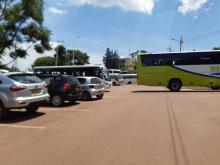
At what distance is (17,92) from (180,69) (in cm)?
2116

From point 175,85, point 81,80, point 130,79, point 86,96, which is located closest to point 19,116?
point 86,96

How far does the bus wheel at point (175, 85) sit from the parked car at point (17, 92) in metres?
19.8

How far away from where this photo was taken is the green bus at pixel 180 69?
3169cm

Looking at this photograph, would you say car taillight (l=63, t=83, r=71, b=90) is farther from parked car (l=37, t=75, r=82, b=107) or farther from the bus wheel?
the bus wheel

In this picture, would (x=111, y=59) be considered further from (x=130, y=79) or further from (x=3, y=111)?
(x=3, y=111)

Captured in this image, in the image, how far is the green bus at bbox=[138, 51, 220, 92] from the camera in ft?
104

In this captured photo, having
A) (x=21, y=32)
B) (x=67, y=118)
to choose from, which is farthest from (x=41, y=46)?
(x=67, y=118)

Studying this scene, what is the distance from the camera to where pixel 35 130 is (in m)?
11.5

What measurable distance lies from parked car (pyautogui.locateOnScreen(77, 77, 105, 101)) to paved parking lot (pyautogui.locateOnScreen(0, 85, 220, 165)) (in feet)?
25.4

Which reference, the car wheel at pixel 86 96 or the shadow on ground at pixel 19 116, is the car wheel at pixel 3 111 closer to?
the shadow on ground at pixel 19 116

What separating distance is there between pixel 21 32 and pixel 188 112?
1736 cm

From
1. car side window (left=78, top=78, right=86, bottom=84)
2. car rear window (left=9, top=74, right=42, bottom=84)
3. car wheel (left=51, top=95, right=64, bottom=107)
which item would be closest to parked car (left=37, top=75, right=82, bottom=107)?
car wheel (left=51, top=95, right=64, bottom=107)

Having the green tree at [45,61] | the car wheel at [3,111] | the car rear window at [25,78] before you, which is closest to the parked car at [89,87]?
the car rear window at [25,78]

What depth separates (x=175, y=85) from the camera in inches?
1282
